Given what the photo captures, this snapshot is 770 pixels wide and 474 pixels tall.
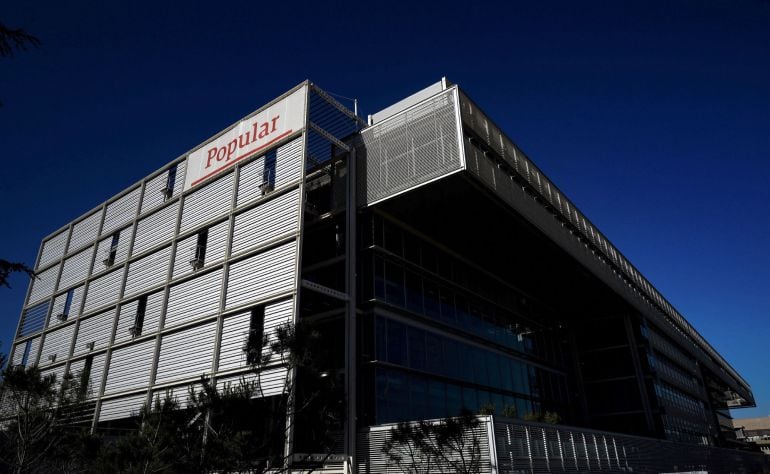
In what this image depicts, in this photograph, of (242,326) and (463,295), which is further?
(463,295)

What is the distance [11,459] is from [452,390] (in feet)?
74.4

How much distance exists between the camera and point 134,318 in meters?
33.3

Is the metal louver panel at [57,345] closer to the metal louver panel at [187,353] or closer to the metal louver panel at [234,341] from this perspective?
the metal louver panel at [187,353]

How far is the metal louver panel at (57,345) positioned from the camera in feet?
125

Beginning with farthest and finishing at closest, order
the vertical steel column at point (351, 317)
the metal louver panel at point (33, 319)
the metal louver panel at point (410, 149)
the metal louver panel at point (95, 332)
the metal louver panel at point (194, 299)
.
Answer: the metal louver panel at point (33, 319)
the metal louver panel at point (95, 332)
the metal louver panel at point (194, 299)
the metal louver panel at point (410, 149)
the vertical steel column at point (351, 317)

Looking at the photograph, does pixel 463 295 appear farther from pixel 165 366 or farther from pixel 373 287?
pixel 165 366

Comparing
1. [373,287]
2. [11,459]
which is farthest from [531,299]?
[11,459]

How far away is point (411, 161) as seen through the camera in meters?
27.1

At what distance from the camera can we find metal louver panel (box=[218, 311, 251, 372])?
82.5 ft

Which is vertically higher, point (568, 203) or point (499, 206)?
point (568, 203)

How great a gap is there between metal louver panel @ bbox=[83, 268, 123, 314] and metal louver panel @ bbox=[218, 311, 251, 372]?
1420cm

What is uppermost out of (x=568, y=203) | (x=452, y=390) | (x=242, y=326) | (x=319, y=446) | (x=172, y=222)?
(x=568, y=203)

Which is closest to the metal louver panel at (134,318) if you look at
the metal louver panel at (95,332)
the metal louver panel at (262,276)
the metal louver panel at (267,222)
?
the metal louver panel at (95,332)

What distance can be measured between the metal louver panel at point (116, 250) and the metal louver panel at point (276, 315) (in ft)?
58.8
